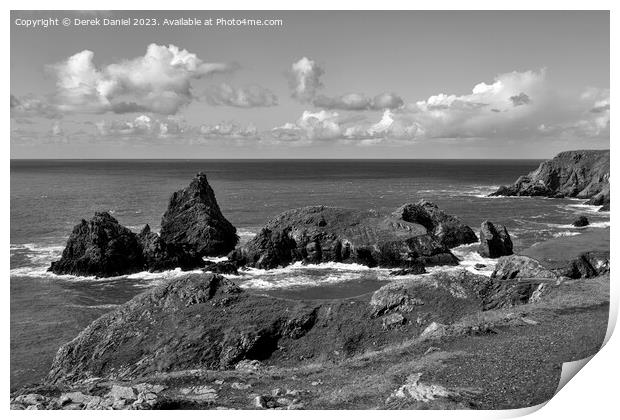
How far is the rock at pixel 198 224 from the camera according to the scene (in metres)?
66.3

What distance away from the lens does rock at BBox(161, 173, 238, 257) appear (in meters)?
66.3

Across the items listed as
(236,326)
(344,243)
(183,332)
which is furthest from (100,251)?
(236,326)

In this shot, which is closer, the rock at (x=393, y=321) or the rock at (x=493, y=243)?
the rock at (x=393, y=321)

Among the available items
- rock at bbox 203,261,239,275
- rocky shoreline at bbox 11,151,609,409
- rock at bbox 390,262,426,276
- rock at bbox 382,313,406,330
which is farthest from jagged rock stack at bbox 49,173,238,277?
rock at bbox 382,313,406,330

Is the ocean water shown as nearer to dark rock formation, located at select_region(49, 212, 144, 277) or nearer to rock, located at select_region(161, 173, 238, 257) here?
dark rock formation, located at select_region(49, 212, 144, 277)

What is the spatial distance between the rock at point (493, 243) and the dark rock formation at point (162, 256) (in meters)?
36.7

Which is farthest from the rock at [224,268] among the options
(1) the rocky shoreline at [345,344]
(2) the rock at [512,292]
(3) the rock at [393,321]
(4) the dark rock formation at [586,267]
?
(4) the dark rock formation at [586,267]

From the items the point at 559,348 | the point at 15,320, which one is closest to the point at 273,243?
the point at 15,320

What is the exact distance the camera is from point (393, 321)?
28.2m

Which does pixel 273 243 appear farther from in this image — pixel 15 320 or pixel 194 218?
pixel 15 320

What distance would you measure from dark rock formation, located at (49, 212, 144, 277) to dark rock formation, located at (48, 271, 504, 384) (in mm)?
28511

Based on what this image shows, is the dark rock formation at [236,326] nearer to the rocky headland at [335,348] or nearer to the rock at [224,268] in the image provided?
the rocky headland at [335,348]

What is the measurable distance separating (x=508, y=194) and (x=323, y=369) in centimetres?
11929

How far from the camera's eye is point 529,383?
795 inches
